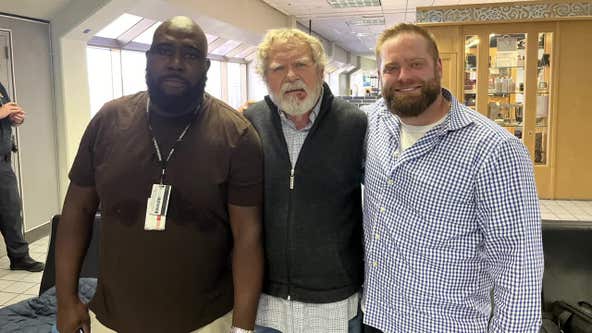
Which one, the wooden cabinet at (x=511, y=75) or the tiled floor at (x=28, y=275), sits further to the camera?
the wooden cabinet at (x=511, y=75)

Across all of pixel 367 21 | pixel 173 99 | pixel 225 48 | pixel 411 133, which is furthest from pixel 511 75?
pixel 225 48

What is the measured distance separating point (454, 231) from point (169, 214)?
82cm

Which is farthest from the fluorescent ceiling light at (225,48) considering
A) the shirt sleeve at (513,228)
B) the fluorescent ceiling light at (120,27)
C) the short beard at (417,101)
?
the shirt sleeve at (513,228)

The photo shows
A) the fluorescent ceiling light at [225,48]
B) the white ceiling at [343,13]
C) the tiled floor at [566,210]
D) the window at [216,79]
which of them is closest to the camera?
the tiled floor at [566,210]

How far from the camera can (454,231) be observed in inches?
55.6

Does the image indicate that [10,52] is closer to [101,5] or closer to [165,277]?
[101,5]

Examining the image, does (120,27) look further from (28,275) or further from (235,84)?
(235,84)

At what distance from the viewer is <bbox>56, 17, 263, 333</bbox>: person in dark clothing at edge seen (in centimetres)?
143

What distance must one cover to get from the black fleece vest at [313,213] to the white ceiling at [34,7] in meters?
3.96

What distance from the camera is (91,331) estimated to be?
1562 millimetres

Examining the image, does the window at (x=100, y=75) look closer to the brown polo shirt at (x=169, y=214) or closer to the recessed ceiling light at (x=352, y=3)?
the recessed ceiling light at (x=352, y=3)

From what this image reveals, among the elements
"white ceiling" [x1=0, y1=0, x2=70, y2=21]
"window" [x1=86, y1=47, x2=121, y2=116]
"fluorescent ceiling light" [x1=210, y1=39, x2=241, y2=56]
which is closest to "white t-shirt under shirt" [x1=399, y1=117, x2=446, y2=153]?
"white ceiling" [x1=0, y1=0, x2=70, y2=21]

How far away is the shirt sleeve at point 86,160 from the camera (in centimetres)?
150

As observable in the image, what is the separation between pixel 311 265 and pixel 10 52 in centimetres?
432
